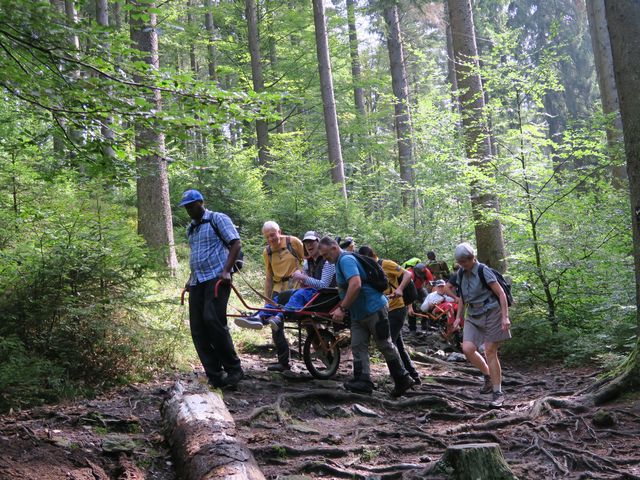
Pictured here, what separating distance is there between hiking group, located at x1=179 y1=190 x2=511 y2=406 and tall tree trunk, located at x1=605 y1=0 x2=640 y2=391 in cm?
198

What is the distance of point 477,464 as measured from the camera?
402cm

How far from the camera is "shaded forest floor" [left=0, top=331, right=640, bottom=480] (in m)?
4.61

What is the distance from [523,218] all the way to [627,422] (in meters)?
6.56

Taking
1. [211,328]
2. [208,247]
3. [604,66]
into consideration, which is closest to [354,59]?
[604,66]

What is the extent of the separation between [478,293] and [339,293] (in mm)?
1867

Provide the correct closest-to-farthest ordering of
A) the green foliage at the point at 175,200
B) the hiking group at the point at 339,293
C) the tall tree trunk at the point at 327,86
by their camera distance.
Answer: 1. the green foliage at the point at 175,200
2. the hiking group at the point at 339,293
3. the tall tree trunk at the point at 327,86

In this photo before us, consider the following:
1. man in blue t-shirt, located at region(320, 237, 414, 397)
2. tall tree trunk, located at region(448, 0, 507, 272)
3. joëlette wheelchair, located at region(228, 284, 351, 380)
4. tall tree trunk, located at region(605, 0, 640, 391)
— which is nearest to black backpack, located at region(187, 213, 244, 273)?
joëlette wheelchair, located at region(228, 284, 351, 380)

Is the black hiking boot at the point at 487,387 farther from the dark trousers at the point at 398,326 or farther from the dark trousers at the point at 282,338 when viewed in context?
the dark trousers at the point at 282,338

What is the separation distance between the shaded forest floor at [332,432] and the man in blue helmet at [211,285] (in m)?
0.46

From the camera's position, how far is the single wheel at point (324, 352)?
26.2 ft

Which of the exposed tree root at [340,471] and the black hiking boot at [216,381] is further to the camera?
the black hiking boot at [216,381]

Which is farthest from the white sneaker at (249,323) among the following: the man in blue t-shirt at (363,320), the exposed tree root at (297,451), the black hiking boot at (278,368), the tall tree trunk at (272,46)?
the tall tree trunk at (272,46)

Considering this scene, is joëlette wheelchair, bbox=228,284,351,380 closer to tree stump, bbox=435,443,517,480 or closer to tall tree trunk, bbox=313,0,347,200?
tree stump, bbox=435,443,517,480

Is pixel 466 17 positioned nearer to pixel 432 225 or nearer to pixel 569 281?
pixel 569 281
